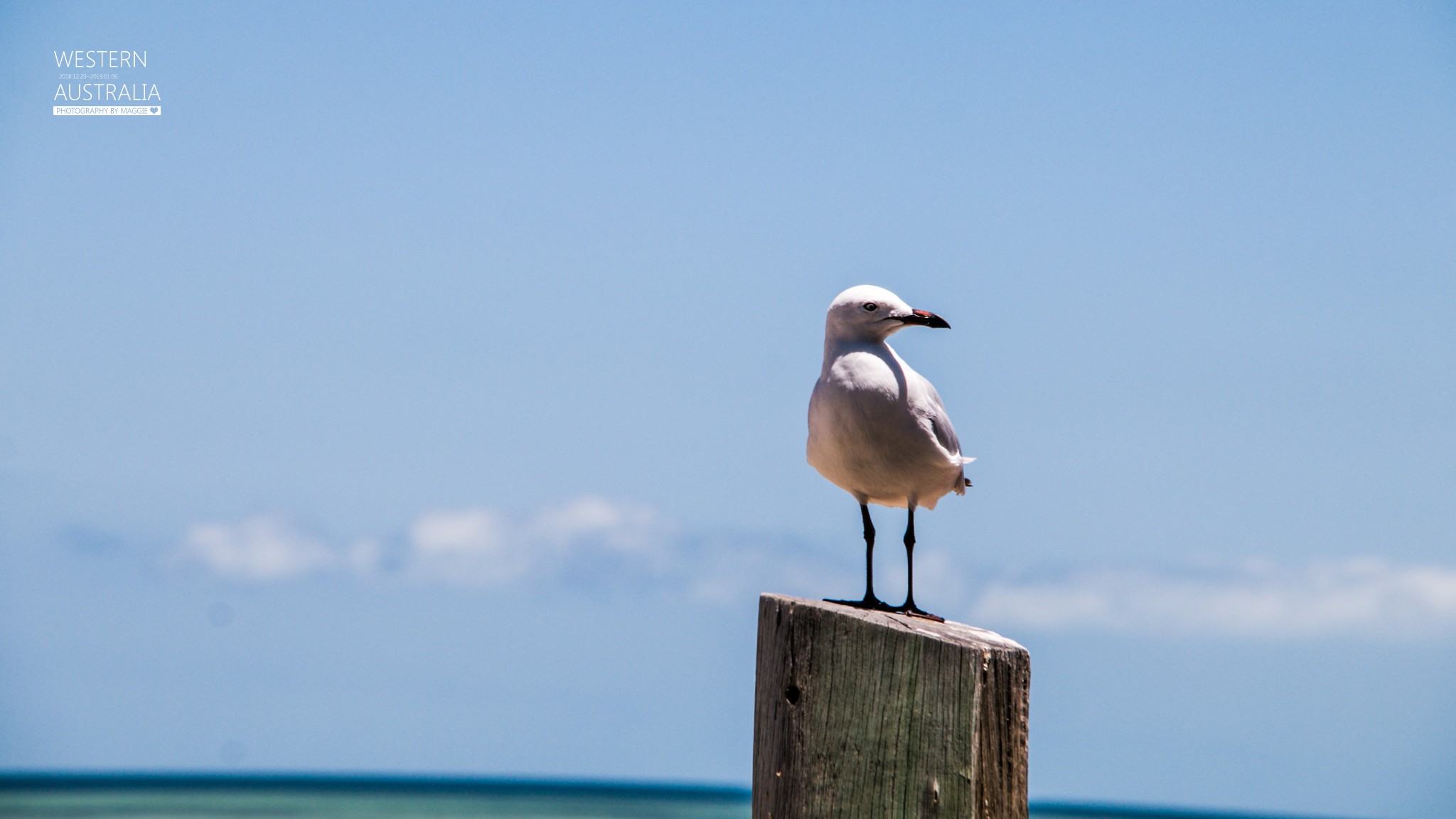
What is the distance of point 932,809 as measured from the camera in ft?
10.7

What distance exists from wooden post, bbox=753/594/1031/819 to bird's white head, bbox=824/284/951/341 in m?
1.80

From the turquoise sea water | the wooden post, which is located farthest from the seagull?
the turquoise sea water

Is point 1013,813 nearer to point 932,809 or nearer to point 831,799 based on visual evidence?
point 932,809

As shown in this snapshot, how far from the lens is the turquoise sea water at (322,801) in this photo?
122 feet

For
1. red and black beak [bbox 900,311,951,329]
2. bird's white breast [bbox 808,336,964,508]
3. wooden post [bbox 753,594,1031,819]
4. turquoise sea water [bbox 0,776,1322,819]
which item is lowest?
turquoise sea water [bbox 0,776,1322,819]

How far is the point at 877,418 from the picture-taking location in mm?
4812

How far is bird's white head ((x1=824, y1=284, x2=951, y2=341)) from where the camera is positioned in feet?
16.5

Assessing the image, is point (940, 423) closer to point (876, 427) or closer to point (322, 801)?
point (876, 427)

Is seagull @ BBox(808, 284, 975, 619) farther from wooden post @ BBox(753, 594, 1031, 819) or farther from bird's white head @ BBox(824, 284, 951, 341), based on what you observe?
wooden post @ BBox(753, 594, 1031, 819)

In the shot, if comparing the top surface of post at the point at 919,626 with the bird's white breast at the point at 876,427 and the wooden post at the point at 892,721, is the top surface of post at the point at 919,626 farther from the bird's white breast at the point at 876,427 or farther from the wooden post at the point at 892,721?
the bird's white breast at the point at 876,427

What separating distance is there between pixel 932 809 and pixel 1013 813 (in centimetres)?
25

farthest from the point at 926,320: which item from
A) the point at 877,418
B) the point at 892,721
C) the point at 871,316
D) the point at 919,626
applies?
the point at 892,721

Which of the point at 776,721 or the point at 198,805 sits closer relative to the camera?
the point at 776,721

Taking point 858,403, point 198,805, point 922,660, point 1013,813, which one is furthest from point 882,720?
point 198,805
